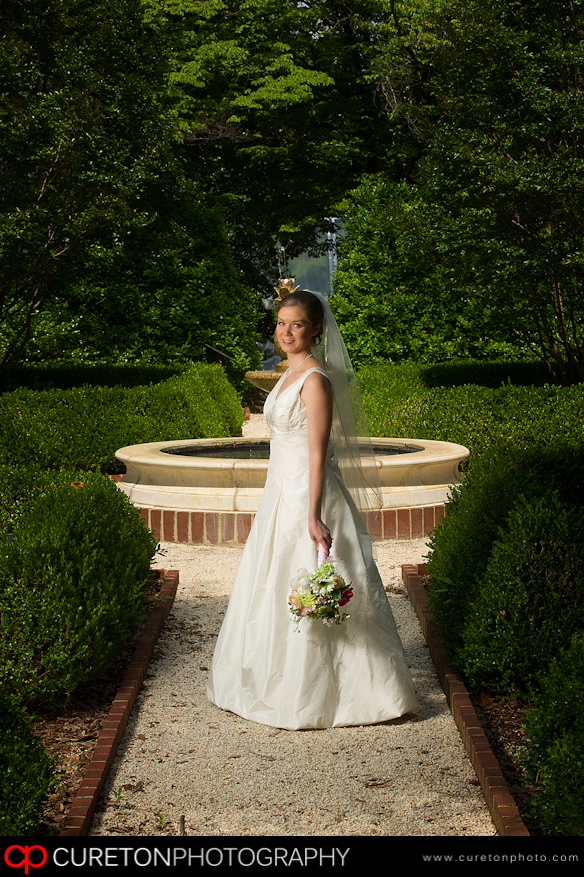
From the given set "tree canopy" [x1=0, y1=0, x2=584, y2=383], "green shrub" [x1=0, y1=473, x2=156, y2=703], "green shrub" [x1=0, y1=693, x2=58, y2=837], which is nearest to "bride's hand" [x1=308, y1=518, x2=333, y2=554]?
"green shrub" [x1=0, y1=473, x2=156, y2=703]

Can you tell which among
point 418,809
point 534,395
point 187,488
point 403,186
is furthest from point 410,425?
point 403,186

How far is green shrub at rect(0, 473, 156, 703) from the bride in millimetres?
703

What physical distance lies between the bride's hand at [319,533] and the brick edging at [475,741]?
3.07 ft

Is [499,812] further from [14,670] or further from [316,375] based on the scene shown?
[14,670]

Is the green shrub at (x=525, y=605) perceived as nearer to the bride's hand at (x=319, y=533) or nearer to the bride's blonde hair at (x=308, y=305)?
the bride's hand at (x=319, y=533)

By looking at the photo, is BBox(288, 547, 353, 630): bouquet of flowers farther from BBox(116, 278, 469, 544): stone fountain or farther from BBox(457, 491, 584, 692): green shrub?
BBox(116, 278, 469, 544): stone fountain

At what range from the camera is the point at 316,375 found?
3.34m

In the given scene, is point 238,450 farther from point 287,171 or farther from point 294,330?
point 287,171

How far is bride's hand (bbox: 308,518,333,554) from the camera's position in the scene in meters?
3.27

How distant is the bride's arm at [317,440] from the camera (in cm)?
328

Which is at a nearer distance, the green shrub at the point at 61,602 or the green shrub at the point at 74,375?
the green shrub at the point at 61,602

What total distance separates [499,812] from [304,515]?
142 cm
